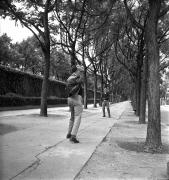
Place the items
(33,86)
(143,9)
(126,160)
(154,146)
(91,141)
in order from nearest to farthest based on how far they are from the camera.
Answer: (126,160) → (154,146) → (91,141) → (143,9) → (33,86)

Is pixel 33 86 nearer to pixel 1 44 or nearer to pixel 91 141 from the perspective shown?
pixel 91 141

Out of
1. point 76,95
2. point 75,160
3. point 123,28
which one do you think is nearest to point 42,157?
point 75,160

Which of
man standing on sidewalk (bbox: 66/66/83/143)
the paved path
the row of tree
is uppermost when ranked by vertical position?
the row of tree

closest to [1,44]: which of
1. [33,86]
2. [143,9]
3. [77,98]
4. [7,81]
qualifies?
[33,86]

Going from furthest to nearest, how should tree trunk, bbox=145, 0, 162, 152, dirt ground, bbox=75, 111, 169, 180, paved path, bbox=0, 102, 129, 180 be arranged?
tree trunk, bbox=145, 0, 162, 152 < dirt ground, bbox=75, 111, 169, 180 < paved path, bbox=0, 102, 129, 180

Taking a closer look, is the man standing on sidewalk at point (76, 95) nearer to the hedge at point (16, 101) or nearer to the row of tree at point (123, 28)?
the row of tree at point (123, 28)

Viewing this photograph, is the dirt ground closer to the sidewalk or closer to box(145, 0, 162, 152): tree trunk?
the sidewalk

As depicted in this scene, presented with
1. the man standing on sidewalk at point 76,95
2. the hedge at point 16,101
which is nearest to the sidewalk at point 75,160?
the man standing on sidewalk at point 76,95

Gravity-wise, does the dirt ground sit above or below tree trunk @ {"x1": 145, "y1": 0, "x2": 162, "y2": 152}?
below

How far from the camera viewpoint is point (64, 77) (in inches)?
3182

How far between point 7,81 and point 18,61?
42703 millimetres

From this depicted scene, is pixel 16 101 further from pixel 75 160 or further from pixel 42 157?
pixel 75 160

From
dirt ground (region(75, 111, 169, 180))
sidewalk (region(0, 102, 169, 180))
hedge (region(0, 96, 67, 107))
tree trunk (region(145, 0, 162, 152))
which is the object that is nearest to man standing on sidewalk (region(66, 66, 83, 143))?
sidewalk (region(0, 102, 169, 180))

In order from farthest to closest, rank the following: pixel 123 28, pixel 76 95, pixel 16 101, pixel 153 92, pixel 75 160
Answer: pixel 16 101 → pixel 123 28 → pixel 76 95 → pixel 153 92 → pixel 75 160
